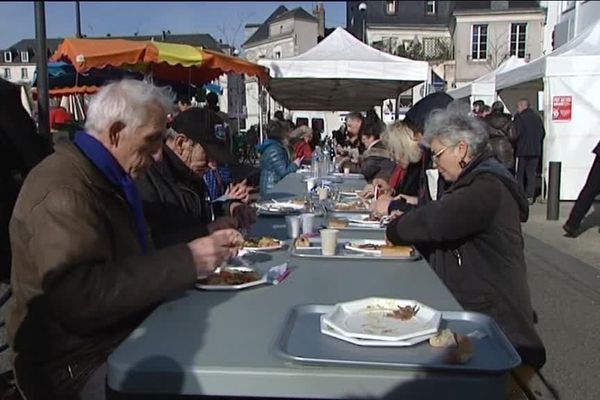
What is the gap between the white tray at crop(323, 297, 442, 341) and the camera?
5.76 feet

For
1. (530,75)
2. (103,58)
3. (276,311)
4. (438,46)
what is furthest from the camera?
(438,46)

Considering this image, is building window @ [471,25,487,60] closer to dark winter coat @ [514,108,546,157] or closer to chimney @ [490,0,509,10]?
chimney @ [490,0,509,10]

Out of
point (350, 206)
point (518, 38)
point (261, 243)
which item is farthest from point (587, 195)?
point (518, 38)

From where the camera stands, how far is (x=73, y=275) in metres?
1.89

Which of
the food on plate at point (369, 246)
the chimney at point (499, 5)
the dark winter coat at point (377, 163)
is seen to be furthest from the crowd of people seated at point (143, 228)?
the chimney at point (499, 5)

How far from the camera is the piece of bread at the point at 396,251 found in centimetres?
286

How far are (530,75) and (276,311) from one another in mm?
11238

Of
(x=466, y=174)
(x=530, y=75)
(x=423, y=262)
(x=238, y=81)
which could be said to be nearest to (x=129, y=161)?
(x=423, y=262)

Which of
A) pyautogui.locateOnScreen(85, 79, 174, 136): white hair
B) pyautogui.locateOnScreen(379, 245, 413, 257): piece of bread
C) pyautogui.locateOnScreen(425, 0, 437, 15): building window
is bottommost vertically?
pyautogui.locateOnScreen(379, 245, 413, 257): piece of bread

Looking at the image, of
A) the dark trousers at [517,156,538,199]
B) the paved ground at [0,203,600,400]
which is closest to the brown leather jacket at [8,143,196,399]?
the paved ground at [0,203,600,400]

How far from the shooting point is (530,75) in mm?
12109

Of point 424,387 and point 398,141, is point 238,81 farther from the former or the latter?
point 424,387

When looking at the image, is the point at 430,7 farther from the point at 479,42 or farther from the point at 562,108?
the point at 562,108

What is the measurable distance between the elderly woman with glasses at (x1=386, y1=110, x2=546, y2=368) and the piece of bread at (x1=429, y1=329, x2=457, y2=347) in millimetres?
1173
